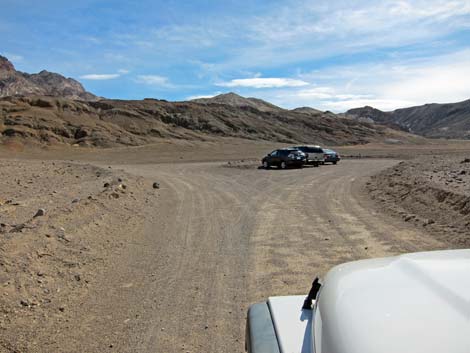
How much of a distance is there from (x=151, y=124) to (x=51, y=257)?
7669 cm

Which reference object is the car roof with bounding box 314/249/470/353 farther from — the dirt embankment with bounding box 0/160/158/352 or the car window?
the car window

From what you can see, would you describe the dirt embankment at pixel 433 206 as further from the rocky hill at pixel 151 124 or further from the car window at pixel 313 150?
the rocky hill at pixel 151 124

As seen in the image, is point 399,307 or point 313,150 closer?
point 399,307

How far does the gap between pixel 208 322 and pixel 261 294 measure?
109 cm

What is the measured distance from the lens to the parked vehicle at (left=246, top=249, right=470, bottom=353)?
1.75 m

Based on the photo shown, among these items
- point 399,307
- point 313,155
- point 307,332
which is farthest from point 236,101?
point 399,307

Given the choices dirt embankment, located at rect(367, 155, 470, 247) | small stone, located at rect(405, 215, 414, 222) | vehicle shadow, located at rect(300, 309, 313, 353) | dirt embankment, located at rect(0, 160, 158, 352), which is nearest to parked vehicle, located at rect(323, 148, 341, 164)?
dirt embankment, located at rect(367, 155, 470, 247)

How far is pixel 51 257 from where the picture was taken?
300 inches

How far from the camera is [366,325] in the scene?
1.90 meters

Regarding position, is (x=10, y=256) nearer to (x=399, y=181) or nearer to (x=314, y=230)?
(x=314, y=230)

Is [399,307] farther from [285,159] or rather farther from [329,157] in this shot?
[329,157]

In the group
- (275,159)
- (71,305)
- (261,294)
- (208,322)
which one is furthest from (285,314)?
(275,159)

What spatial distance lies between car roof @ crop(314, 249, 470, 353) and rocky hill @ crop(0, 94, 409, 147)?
67399mm

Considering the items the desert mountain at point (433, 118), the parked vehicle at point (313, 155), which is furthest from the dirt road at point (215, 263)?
the desert mountain at point (433, 118)
